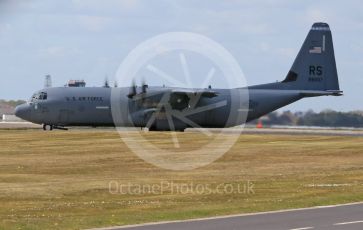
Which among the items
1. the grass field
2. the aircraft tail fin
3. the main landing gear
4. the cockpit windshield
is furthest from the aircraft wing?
the grass field

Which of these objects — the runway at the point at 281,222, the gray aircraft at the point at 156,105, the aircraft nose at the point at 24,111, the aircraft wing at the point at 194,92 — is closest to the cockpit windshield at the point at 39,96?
the gray aircraft at the point at 156,105

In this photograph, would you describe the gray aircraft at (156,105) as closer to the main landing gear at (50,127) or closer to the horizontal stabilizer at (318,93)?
the horizontal stabilizer at (318,93)

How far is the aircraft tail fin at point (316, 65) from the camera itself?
76.2 m

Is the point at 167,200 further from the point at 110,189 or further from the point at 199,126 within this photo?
the point at 199,126

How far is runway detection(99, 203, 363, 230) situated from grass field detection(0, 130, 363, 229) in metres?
1.04

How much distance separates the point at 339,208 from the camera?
75.2 feet

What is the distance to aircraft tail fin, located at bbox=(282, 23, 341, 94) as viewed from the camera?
76250 mm

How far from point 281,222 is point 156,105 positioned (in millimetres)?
49900

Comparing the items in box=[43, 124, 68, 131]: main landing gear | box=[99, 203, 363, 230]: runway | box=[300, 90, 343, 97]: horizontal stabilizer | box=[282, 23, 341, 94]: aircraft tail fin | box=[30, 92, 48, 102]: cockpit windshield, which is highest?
box=[282, 23, 341, 94]: aircraft tail fin

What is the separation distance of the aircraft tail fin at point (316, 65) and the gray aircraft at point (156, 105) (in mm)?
1452

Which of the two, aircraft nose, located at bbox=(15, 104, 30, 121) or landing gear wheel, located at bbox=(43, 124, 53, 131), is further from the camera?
landing gear wheel, located at bbox=(43, 124, 53, 131)

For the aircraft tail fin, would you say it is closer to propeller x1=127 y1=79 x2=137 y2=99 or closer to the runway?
propeller x1=127 y1=79 x2=137 y2=99

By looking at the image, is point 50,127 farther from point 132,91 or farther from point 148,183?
point 148,183

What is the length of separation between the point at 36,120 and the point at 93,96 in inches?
236
